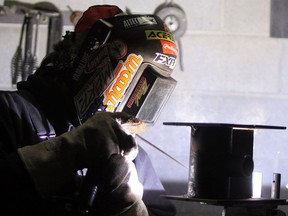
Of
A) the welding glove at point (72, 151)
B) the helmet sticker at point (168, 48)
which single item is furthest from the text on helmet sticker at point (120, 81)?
the welding glove at point (72, 151)

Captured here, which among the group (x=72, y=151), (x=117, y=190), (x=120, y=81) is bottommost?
(x=117, y=190)

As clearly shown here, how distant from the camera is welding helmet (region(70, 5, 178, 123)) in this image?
146 cm

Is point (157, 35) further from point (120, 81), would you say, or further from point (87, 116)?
point (87, 116)

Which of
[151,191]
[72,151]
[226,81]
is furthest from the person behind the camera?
[226,81]

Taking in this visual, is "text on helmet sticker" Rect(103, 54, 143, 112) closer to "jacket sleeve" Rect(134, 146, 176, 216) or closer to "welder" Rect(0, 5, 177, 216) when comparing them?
"welder" Rect(0, 5, 177, 216)

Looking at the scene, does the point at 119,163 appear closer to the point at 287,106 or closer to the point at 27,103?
the point at 27,103

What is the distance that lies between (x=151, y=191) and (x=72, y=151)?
0.70 meters

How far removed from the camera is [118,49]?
150 centimetres

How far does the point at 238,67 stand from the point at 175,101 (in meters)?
0.29

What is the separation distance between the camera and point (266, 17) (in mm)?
2096

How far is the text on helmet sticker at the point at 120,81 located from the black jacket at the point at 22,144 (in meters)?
0.15

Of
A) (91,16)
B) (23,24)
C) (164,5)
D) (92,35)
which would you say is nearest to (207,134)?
(92,35)

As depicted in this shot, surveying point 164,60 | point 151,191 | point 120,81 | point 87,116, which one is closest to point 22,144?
point 87,116

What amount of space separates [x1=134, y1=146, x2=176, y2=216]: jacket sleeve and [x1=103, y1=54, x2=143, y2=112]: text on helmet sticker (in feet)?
1.28
